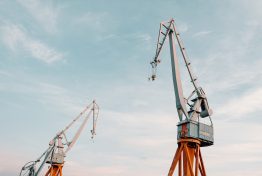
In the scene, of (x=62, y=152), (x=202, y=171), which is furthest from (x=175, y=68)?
(x=62, y=152)

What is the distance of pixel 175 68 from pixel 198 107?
8032 mm

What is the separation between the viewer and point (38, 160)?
94.5 metres

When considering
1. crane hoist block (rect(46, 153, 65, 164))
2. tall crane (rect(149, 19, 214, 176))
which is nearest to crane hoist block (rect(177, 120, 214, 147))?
tall crane (rect(149, 19, 214, 176))

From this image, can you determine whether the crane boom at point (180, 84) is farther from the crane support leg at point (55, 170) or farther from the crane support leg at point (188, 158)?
the crane support leg at point (55, 170)

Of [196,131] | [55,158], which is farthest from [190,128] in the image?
[55,158]

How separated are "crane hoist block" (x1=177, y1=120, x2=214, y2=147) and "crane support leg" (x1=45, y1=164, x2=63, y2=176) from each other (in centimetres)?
4756

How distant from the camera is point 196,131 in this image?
1971 inches

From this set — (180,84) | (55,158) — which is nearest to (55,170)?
(55,158)

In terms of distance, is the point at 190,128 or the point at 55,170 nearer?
the point at 190,128

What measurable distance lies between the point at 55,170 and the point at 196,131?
5086 centimetres

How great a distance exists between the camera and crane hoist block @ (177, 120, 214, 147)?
1950 inches

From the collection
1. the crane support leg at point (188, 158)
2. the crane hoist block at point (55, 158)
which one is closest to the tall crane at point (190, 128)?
the crane support leg at point (188, 158)

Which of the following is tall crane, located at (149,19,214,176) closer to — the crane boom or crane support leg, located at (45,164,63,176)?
the crane boom

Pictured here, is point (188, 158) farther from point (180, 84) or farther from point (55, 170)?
point (55, 170)
